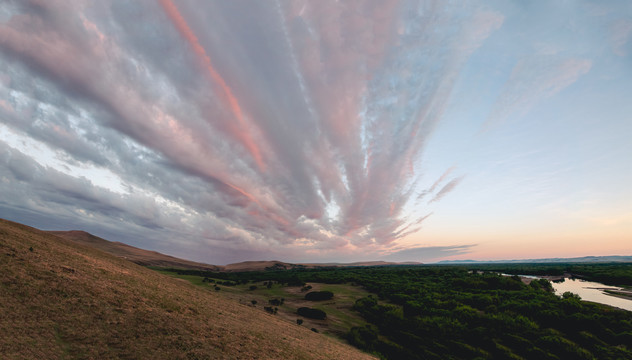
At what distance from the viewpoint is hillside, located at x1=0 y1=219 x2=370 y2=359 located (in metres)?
13.0

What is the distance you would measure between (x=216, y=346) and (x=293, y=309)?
119 feet

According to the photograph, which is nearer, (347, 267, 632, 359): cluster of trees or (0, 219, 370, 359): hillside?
(0, 219, 370, 359): hillside

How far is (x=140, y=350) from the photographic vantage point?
14141 millimetres

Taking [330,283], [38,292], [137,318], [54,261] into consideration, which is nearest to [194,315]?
[137,318]

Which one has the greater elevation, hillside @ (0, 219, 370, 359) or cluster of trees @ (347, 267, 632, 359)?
hillside @ (0, 219, 370, 359)

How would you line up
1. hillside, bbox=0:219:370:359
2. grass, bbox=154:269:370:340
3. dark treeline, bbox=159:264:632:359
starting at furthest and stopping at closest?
grass, bbox=154:269:370:340, dark treeline, bbox=159:264:632:359, hillside, bbox=0:219:370:359

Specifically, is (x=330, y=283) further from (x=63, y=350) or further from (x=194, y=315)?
(x=63, y=350)

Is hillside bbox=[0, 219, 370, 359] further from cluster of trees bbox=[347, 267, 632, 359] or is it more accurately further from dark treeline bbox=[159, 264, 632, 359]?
cluster of trees bbox=[347, 267, 632, 359]

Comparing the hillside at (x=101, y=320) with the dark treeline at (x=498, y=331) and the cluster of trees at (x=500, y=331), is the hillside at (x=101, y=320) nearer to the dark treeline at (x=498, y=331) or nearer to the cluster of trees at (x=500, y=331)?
the dark treeline at (x=498, y=331)

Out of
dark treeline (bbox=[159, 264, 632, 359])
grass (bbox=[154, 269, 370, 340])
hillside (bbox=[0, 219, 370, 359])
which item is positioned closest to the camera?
hillside (bbox=[0, 219, 370, 359])

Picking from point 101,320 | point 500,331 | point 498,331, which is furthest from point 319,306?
point 101,320

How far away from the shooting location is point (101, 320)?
15602mm

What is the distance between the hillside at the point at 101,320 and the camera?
12984 millimetres

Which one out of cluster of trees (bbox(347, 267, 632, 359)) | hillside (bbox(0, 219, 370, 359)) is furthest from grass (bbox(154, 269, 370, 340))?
hillside (bbox(0, 219, 370, 359))
